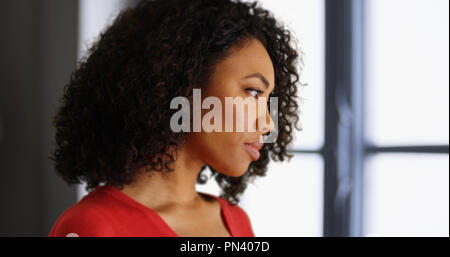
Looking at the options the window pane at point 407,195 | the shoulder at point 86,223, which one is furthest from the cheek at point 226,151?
the window pane at point 407,195

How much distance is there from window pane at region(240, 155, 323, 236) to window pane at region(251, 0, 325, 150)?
0.10 meters

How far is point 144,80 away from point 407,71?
804 millimetres

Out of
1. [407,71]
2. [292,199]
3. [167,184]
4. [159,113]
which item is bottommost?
[292,199]

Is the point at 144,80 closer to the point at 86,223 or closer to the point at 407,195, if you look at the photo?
the point at 86,223

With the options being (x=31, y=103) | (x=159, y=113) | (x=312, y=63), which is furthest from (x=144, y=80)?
(x=31, y=103)

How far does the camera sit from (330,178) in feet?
4.45

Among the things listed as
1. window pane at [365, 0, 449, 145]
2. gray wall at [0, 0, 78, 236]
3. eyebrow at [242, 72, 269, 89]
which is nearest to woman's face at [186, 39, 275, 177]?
eyebrow at [242, 72, 269, 89]

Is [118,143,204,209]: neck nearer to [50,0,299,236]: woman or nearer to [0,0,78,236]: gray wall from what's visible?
[50,0,299,236]: woman

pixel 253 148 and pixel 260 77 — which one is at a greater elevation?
pixel 260 77

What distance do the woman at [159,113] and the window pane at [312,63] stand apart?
493 millimetres

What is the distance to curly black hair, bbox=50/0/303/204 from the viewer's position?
83 centimetres

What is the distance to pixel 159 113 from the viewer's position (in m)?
0.83

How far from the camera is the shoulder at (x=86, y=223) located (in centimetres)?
76

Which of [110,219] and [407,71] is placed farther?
[407,71]
